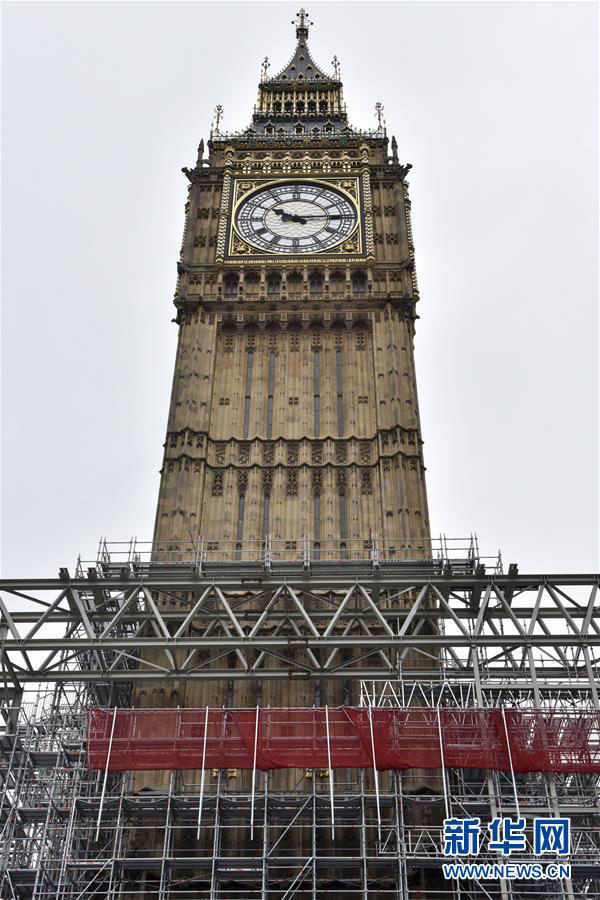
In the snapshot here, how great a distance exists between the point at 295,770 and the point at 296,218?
30.3m

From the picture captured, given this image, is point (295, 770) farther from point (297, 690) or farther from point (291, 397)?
point (291, 397)

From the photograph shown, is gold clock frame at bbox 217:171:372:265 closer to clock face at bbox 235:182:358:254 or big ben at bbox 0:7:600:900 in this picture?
clock face at bbox 235:182:358:254

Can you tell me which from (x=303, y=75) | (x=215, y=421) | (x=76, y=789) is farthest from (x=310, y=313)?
(x=303, y=75)

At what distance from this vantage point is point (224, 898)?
118 ft

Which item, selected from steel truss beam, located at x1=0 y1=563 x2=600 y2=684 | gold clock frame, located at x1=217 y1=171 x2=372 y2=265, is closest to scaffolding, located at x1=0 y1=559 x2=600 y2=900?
steel truss beam, located at x1=0 y1=563 x2=600 y2=684

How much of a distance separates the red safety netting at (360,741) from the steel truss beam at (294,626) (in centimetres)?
162

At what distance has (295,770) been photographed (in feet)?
129

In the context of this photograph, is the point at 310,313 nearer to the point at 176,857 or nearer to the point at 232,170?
the point at 232,170

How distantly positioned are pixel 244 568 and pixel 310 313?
16.7 m

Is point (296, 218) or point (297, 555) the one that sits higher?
point (296, 218)

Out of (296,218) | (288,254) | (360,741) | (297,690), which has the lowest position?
(360,741)

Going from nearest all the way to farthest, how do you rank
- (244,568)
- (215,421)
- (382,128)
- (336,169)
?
(244,568), (215,421), (336,169), (382,128)

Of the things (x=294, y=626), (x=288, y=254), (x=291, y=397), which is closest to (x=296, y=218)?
(x=288, y=254)

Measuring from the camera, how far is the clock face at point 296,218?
194ft
